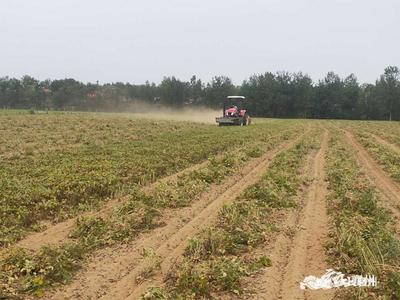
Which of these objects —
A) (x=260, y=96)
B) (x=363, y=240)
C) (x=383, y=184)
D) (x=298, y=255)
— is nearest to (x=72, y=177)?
(x=298, y=255)

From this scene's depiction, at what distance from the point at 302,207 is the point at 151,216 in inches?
144

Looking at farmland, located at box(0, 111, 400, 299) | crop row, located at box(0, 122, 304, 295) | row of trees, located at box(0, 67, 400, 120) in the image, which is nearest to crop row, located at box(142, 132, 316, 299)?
farmland, located at box(0, 111, 400, 299)

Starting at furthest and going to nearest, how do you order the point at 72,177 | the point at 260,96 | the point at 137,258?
the point at 260,96 < the point at 72,177 < the point at 137,258

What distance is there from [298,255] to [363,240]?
1089mm

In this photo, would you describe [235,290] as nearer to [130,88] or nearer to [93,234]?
[93,234]

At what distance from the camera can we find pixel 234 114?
39500 millimetres

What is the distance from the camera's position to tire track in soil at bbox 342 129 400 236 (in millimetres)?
10102

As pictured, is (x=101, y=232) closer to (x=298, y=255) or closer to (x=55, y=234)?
(x=55, y=234)

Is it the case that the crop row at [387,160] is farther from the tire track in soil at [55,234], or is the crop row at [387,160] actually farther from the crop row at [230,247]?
the tire track in soil at [55,234]

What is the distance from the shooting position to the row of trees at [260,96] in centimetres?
9562

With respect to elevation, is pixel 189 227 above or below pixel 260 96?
below

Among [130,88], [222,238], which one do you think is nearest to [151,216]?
[222,238]

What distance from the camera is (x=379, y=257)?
21.1 ft

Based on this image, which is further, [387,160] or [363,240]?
[387,160]
